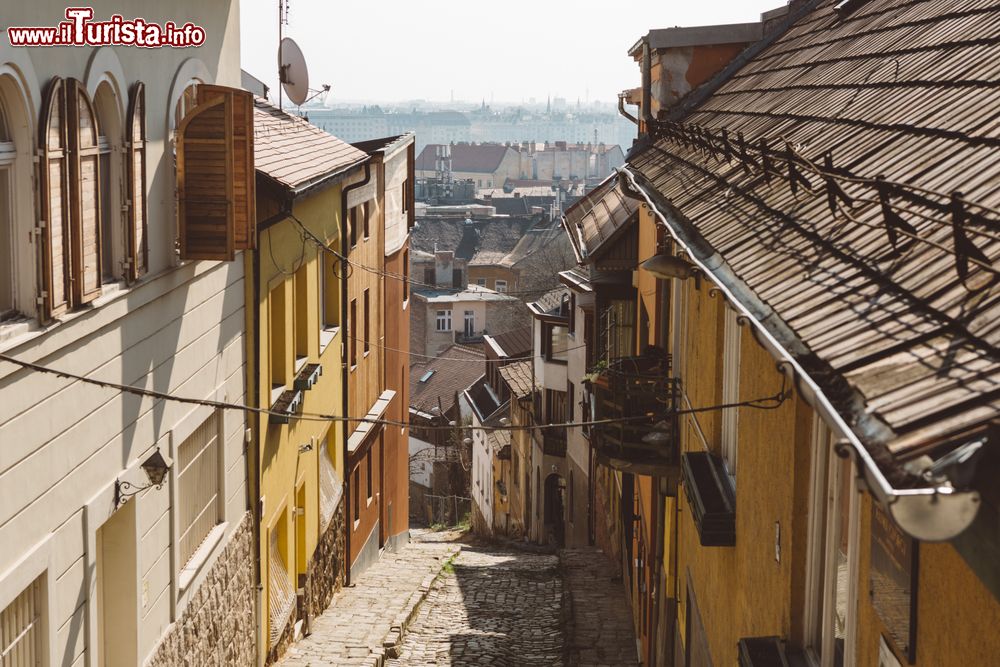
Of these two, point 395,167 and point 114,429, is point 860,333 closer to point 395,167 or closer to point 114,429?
point 114,429

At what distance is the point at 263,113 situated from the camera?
54.4ft

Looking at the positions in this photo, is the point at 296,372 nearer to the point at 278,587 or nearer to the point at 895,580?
the point at 278,587

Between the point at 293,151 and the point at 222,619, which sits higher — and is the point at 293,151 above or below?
above

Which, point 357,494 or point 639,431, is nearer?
point 639,431

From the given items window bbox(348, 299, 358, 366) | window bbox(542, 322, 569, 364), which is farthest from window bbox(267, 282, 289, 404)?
window bbox(542, 322, 569, 364)

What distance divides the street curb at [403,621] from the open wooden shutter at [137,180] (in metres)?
6.91

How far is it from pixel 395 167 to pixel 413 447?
101 feet

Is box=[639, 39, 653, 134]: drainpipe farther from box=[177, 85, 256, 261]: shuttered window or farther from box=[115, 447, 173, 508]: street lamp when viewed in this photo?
box=[115, 447, 173, 508]: street lamp

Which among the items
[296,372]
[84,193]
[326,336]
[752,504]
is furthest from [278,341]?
[752,504]

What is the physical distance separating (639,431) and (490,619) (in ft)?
22.4

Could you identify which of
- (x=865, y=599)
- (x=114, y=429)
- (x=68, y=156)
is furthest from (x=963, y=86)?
(x=114, y=429)

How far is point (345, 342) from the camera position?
19062 mm

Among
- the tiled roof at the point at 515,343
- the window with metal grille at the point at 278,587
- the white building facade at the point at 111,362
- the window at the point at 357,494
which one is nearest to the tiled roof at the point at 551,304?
the tiled roof at the point at 515,343

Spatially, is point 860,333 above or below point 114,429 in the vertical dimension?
above
